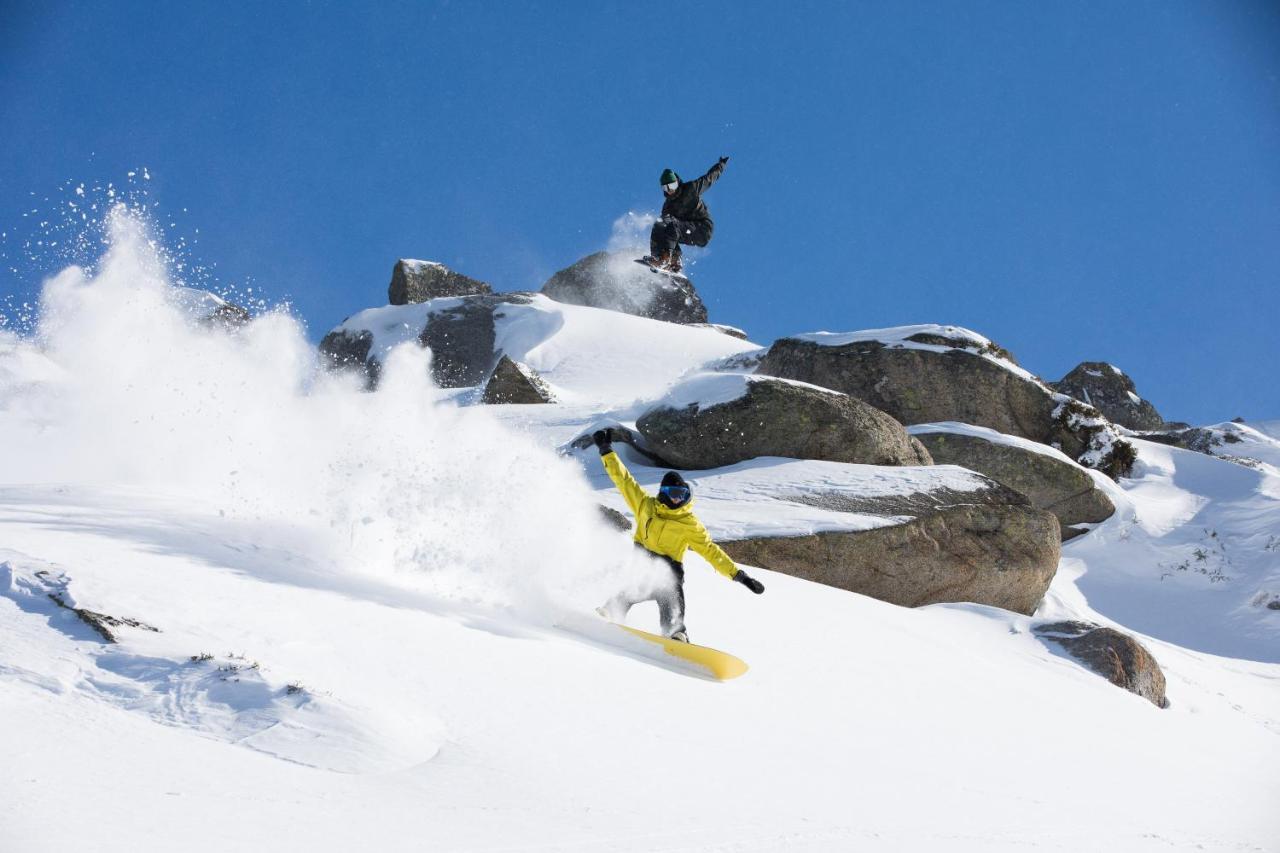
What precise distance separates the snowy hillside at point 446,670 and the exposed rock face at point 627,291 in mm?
32124

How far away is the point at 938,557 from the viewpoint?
13203 millimetres

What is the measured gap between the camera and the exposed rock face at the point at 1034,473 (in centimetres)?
1878

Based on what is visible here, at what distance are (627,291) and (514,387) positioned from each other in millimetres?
24156

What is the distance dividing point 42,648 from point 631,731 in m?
2.81

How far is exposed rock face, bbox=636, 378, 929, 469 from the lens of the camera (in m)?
15.4

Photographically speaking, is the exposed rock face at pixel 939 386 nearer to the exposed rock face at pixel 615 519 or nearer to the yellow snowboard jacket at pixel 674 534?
the exposed rock face at pixel 615 519

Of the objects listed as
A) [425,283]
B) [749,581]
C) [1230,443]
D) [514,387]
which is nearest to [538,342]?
[514,387]

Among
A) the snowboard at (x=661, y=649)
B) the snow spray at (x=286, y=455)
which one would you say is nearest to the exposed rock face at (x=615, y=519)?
the snow spray at (x=286, y=455)

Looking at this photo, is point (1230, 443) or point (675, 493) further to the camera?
point (1230, 443)

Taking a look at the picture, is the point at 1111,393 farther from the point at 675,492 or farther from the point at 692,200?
the point at 675,492

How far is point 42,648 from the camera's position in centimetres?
436

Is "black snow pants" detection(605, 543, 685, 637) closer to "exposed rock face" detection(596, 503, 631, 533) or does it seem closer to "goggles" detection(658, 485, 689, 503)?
"goggles" detection(658, 485, 689, 503)

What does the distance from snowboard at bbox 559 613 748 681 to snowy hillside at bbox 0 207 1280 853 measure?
0.15 meters

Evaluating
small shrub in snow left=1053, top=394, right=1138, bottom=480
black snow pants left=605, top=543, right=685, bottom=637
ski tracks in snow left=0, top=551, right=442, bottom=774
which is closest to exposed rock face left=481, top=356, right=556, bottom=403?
small shrub in snow left=1053, top=394, right=1138, bottom=480
